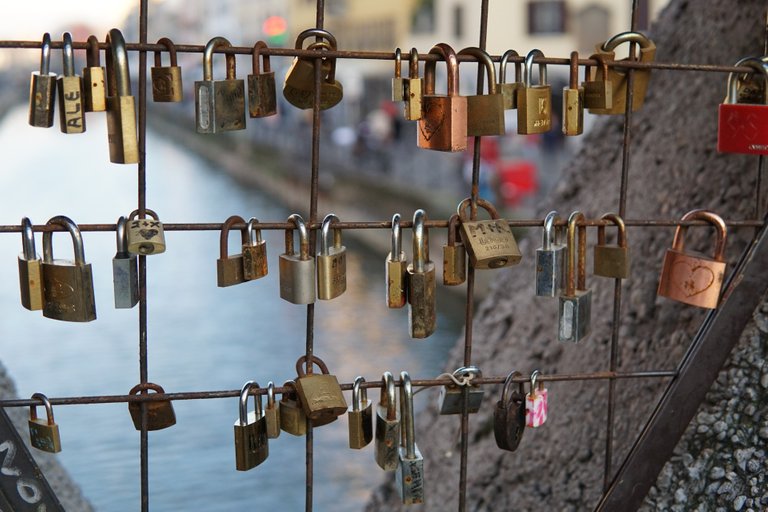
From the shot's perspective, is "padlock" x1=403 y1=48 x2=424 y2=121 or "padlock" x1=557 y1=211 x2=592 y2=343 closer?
"padlock" x1=403 y1=48 x2=424 y2=121

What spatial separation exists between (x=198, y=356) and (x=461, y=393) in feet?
23.2

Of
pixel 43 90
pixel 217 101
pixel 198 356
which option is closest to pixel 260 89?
pixel 217 101

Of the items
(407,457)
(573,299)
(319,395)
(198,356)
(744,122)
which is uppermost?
(744,122)

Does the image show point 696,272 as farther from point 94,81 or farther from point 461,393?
point 94,81

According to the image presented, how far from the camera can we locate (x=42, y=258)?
6.71 feet

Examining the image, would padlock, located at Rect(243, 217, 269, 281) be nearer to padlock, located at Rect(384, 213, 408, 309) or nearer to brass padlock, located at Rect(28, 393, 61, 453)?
padlock, located at Rect(384, 213, 408, 309)

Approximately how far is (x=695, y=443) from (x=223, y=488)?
2.67 meters

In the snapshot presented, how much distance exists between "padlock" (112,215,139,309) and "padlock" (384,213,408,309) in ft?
1.56

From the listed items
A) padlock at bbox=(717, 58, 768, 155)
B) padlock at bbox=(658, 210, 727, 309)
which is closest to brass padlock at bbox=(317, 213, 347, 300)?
padlock at bbox=(658, 210, 727, 309)

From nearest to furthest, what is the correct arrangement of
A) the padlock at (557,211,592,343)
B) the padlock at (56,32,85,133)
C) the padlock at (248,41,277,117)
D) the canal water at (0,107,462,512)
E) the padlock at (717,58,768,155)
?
the padlock at (56,32,85,133) → the padlock at (248,41,277,117) → the padlock at (557,211,592,343) → the padlock at (717,58,768,155) → the canal water at (0,107,462,512)

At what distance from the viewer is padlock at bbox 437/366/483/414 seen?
234 centimetres

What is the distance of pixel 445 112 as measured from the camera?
213cm

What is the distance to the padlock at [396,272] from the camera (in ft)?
6.97

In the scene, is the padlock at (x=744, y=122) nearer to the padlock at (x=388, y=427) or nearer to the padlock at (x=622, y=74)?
the padlock at (x=622, y=74)
